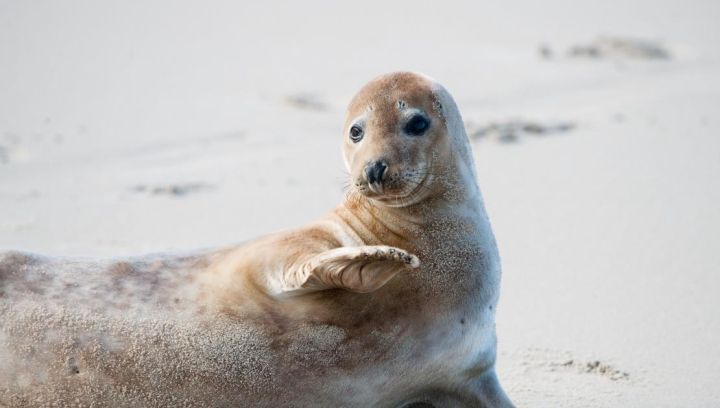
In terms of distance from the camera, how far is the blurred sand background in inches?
165

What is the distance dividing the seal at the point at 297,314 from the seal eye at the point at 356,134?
0.13 ft

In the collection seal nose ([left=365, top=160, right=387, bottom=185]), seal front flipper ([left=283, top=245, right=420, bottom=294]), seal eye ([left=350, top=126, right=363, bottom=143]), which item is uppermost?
seal eye ([left=350, top=126, right=363, bottom=143])

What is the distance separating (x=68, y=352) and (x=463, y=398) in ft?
4.16

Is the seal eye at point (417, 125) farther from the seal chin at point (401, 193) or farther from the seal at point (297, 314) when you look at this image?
the seal chin at point (401, 193)

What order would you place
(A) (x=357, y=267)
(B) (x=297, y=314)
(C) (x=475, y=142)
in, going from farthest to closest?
1. (C) (x=475, y=142)
2. (B) (x=297, y=314)
3. (A) (x=357, y=267)

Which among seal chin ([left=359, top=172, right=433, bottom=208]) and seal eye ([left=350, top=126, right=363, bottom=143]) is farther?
seal eye ([left=350, top=126, right=363, bottom=143])

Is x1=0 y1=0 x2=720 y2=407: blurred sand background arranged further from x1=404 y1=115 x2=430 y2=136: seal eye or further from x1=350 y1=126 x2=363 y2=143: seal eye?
x1=404 y1=115 x2=430 y2=136: seal eye

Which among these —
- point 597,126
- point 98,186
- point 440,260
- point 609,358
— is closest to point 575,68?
point 597,126

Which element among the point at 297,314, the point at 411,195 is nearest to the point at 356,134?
the point at 411,195

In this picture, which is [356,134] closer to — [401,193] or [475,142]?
[401,193]

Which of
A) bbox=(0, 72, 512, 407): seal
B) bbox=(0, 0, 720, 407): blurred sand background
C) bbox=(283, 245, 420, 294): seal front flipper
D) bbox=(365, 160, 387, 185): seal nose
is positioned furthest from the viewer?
bbox=(0, 0, 720, 407): blurred sand background

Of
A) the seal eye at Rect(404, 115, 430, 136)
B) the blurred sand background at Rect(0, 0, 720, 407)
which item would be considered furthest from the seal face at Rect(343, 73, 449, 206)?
the blurred sand background at Rect(0, 0, 720, 407)

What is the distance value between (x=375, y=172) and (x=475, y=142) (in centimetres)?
433

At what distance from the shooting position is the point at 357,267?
2.72 meters
